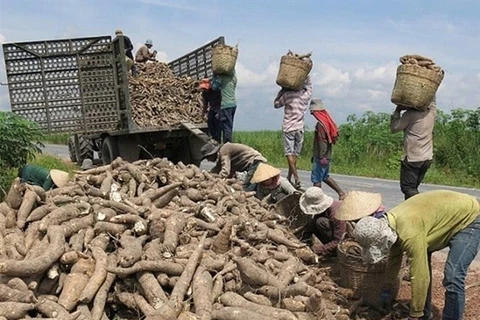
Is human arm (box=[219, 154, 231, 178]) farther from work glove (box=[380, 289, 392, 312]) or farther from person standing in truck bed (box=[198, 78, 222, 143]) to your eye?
work glove (box=[380, 289, 392, 312])

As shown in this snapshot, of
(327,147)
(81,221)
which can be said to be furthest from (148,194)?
(327,147)

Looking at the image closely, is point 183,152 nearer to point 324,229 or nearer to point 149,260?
point 324,229

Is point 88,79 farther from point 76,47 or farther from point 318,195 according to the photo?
point 318,195

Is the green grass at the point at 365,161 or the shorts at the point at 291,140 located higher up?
the shorts at the point at 291,140

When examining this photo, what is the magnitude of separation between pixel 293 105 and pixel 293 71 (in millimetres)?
507

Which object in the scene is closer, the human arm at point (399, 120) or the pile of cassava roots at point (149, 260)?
the pile of cassava roots at point (149, 260)

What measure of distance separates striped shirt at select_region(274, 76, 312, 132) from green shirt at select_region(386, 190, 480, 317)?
423 cm

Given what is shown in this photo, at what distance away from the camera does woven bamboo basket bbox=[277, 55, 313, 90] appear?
26.6 ft

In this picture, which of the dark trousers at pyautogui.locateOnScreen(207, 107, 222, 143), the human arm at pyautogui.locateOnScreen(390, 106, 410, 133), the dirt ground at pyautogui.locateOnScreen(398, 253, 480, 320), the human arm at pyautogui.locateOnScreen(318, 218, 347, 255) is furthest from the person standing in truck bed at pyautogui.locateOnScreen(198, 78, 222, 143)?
the dirt ground at pyautogui.locateOnScreen(398, 253, 480, 320)

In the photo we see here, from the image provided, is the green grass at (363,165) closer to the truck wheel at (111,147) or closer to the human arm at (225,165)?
the human arm at (225,165)

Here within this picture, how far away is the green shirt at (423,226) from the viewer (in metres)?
3.89

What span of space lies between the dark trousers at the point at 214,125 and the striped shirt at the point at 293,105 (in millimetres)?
1354

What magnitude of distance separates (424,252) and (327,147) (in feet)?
12.5

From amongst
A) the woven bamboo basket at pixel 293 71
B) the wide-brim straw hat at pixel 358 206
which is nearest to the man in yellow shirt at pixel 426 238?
the wide-brim straw hat at pixel 358 206
